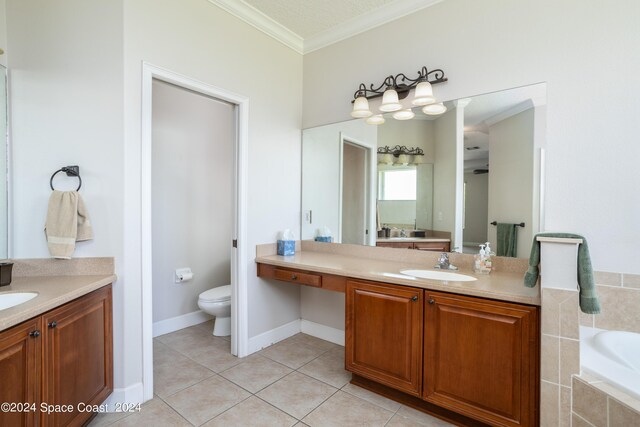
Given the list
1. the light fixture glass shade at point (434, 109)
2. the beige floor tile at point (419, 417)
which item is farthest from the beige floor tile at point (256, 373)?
the light fixture glass shade at point (434, 109)

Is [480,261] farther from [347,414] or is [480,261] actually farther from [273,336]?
[273,336]

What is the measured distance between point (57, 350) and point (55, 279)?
520mm

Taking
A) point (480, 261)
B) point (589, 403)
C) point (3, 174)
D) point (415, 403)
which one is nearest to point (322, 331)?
point (415, 403)

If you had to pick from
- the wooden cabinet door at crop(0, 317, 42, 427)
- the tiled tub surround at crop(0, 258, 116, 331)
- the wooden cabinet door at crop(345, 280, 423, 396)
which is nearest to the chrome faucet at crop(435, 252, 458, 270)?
the wooden cabinet door at crop(345, 280, 423, 396)

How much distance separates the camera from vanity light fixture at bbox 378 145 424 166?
2441 mm

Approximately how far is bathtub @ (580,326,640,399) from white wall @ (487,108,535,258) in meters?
0.55

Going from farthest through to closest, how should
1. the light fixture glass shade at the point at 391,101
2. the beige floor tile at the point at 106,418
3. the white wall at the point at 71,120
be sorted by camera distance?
1. the light fixture glass shade at the point at 391,101
2. the white wall at the point at 71,120
3. the beige floor tile at the point at 106,418

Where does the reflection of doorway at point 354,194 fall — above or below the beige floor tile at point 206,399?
above

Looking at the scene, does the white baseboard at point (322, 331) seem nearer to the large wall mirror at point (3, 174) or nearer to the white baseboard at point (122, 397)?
the white baseboard at point (122, 397)

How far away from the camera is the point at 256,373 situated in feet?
7.63

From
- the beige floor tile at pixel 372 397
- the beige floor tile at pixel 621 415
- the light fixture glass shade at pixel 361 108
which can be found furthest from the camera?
the light fixture glass shade at pixel 361 108

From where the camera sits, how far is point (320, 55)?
9.59 feet

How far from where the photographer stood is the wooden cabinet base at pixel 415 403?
176 cm

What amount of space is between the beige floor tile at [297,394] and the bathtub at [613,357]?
1.45m
